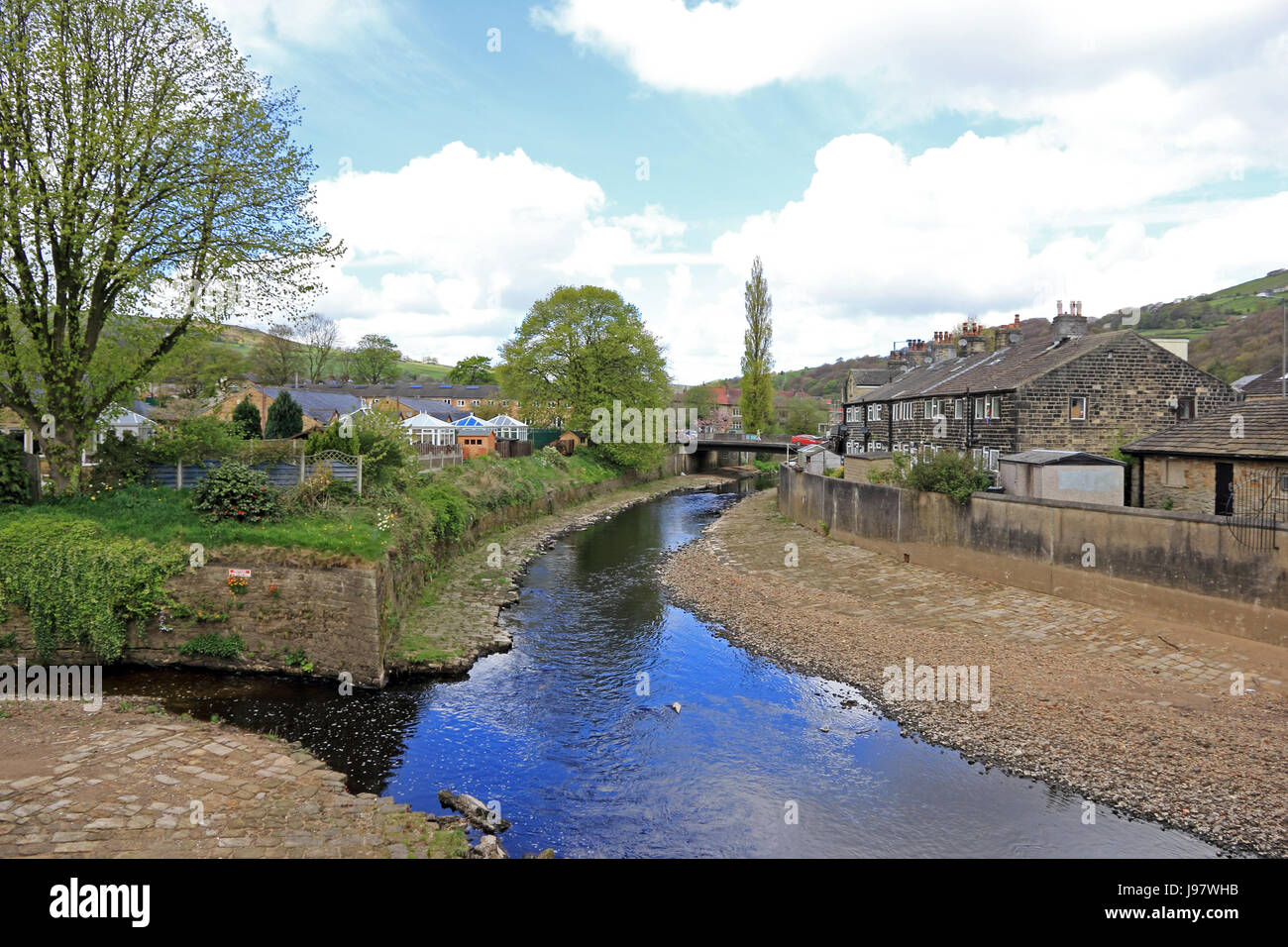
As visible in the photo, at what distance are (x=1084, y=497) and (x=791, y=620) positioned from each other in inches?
396

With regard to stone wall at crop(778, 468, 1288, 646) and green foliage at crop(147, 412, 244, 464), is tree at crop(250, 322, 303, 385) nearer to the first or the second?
green foliage at crop(147, 412, 244, 464)

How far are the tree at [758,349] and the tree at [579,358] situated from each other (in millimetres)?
27181

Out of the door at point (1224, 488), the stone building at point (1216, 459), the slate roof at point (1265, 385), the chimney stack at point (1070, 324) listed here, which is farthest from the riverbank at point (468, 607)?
the slate roof at point (1265, 385)

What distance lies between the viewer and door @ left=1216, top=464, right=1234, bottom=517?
1814 centimetres

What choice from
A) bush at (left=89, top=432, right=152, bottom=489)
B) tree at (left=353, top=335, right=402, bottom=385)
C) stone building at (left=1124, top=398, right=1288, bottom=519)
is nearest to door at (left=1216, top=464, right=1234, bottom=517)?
stone building at (left=1124, top=398, right=1288, bottom=519)

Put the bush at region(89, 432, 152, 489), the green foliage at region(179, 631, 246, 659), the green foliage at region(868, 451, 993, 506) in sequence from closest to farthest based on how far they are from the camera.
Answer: the green foliage at region(179, 631, 246, 659) < the bush at region(89, 432, 152, 489) < the green foliage at region(868, 451, 993, 506)

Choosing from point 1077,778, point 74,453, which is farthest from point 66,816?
point 1077,778

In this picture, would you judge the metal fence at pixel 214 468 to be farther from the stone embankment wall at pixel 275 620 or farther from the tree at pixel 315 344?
the tree at pixel 315 344

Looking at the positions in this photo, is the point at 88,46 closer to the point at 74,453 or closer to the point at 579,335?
the point at 74,453

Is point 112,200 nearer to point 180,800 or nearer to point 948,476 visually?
point 180,800

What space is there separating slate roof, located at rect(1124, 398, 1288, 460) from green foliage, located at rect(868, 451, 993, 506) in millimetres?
4457

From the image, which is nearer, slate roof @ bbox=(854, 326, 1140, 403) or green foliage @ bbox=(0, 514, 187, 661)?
green foliage @ bbox=(0, 514, 187, 661)

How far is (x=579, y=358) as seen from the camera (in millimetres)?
55719

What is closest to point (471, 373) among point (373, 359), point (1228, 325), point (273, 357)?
point (373, 359)
